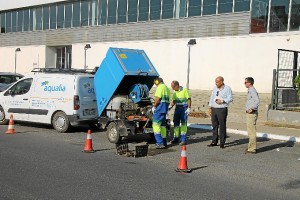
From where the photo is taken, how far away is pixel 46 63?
125 feet

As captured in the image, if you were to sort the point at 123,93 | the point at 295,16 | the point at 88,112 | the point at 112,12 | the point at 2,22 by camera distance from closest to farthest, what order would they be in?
the point at 123,93
the point at 88,112
the point at 295,16
the point at 112,12
the point at 2,22

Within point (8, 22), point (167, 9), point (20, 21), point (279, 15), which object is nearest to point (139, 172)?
point (279, 15)

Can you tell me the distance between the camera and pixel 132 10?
30.6 meters

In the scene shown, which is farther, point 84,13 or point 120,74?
point 84,13

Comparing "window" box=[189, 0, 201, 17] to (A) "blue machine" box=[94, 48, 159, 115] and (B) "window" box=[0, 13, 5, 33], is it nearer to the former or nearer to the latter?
(A) "blue machine" box=[94, 48, 159, 115]

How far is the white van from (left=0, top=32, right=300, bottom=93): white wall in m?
13.1

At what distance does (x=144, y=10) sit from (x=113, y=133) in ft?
67.0

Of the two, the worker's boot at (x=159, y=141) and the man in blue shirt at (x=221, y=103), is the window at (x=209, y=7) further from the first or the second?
the worker's boot at (x=159, y=141)

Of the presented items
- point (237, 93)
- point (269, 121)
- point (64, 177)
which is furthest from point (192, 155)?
point (237, 93)

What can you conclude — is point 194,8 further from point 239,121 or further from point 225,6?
point 239,121

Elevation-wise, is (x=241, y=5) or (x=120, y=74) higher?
(x=241, y=5)

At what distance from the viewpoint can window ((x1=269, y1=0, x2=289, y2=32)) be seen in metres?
22.2

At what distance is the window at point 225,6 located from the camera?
24766 mm

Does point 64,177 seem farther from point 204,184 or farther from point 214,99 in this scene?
point 214,99
